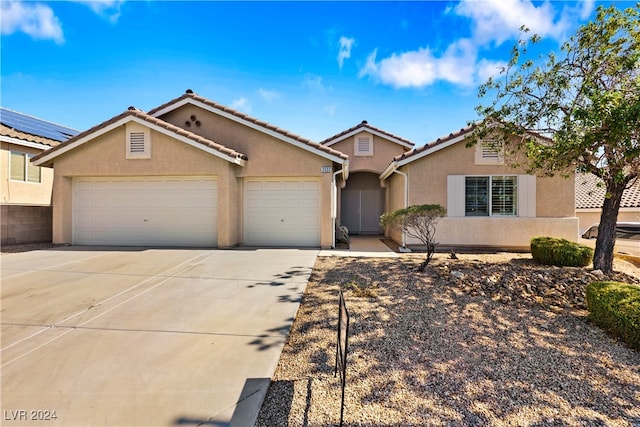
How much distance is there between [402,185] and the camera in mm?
12617

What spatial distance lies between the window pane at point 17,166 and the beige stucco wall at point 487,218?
16.7 metres

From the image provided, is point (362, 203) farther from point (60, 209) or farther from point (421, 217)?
point (60, 209)

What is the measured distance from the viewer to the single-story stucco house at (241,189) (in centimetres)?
1091

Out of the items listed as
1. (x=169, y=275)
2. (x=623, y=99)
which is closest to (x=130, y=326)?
(x=169, y=275)

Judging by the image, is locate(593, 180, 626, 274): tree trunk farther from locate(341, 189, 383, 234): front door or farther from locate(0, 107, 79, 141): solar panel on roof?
locate(0, 107, 79, 141): solar panel on roof

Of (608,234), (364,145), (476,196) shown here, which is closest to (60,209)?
(364,145)

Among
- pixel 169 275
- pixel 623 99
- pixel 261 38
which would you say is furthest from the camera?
pixel 261 38

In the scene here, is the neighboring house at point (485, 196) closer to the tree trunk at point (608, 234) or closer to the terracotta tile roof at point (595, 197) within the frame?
the tree trunk at point (608, 234)

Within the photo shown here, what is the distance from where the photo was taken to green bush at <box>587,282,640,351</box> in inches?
156

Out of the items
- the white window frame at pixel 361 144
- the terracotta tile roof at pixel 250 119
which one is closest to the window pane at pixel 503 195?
the terracotta tile roof at pixel 250 119

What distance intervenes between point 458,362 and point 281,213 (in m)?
8.71

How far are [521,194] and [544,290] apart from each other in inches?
245

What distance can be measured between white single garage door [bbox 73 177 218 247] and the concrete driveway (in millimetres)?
3376

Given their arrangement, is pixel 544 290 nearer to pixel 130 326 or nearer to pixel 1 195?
pixel 130 326
